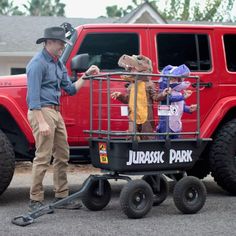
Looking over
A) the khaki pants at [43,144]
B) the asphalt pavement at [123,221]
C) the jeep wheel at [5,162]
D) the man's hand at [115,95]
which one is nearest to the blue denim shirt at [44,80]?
the khaki pants at [43,144]

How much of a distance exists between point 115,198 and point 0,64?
1290 centimetres

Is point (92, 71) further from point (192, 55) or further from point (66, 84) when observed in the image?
point (192, 55)

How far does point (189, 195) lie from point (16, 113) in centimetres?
215

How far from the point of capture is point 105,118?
6.95 m

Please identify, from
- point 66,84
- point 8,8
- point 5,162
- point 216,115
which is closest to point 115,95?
point 66,84

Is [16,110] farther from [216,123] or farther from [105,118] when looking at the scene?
[216,123]

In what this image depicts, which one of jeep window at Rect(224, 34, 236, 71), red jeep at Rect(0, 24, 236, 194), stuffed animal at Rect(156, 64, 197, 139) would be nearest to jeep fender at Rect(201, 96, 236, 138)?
red jeep at Rect(0, 24, 236, 194)

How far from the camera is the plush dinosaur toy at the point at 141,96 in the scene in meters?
6.34

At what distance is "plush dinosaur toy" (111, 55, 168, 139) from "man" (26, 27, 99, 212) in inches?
14.9

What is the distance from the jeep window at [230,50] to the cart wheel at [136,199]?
231 centimetres

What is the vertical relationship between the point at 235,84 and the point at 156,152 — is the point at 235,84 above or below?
above

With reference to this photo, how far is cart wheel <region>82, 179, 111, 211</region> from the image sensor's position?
6461 millimetres

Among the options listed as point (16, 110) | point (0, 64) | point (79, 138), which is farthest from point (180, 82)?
point (0, 64)

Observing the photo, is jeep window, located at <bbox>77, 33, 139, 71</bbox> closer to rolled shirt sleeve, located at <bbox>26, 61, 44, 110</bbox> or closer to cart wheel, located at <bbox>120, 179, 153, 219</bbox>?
rolled shirt sleeve, located at <bbox>26, 61, 44, 110</bbox>
